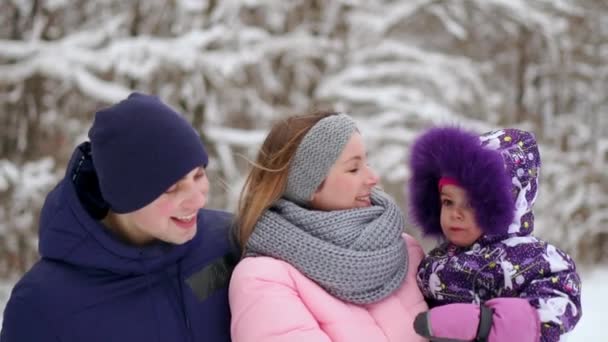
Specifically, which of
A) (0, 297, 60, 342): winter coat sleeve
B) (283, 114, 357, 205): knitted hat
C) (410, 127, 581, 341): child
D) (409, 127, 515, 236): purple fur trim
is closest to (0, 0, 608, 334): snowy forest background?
(409, 127, 515, 236): purple fur trim

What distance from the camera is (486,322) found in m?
1.54

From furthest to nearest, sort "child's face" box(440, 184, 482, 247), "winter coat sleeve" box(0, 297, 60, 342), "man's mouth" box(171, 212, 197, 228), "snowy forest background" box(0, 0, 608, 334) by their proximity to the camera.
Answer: "snowy forest background" box(0, 0, 608, 334)
"child's face" box(440, 184, 482, 247)
"man's mouth" box(171, 212, 197, 228)
"winter coat sleeve" box(0, 297, 60, 342)

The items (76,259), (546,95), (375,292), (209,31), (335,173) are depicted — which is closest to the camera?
(76,259)

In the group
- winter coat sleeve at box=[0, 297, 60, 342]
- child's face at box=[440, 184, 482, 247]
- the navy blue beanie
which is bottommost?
winter coat sleeve at box=[0, 297, 60, 342]

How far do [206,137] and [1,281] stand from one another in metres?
2.36

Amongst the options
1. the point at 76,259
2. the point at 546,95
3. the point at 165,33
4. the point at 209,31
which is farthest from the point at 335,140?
the point at 546,95

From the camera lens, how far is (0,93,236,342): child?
1.52 metres

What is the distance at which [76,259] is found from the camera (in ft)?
5.11

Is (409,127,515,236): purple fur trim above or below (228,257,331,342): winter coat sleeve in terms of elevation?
above

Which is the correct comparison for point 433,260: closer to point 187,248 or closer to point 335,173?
point 335,173

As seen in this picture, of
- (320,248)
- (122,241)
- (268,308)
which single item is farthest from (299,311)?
(122,241)

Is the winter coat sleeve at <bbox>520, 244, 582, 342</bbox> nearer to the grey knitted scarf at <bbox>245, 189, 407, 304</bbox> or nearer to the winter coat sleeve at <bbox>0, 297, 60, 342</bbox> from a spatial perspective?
the grey knitted scarf at <bbox>245, 189, 407, 304</bbox>

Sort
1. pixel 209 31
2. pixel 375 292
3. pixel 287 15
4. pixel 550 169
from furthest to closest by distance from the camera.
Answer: pixel 550 169 → pixel 287 15 → pixel 209 31 → pixel 375 292

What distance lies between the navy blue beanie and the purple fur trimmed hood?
2.45 feet
